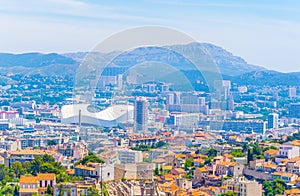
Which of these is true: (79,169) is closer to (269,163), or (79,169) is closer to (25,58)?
(269,163)

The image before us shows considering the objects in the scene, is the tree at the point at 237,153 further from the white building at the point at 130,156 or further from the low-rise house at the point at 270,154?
the white building at the point at 130,156

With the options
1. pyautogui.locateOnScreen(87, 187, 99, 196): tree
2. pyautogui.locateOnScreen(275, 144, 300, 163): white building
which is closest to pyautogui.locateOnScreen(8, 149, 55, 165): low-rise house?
pyautogui.locateOnScreen(87, 187, 99, 196): tree

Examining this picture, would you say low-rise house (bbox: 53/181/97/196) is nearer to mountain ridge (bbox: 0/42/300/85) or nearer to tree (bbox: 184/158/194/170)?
tree (bbox: 184/158/194/170)

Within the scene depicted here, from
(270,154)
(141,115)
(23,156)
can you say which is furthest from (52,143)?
(270,154)

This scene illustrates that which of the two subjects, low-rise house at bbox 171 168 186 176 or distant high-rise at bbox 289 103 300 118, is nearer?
low-rise house at bbox 171 168 186 176

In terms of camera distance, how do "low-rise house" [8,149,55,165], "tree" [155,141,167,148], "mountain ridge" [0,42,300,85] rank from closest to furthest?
"low-rise house" [8,149,55,165] → "tree" [155,141,167,148] → "mountain ridge" [0,42,300,85]

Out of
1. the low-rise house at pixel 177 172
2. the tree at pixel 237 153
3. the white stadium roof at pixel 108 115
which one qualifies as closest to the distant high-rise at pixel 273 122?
the white stadium roof at pixel 108 115

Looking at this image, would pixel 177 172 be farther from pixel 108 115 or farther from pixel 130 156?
pixel 108 115
